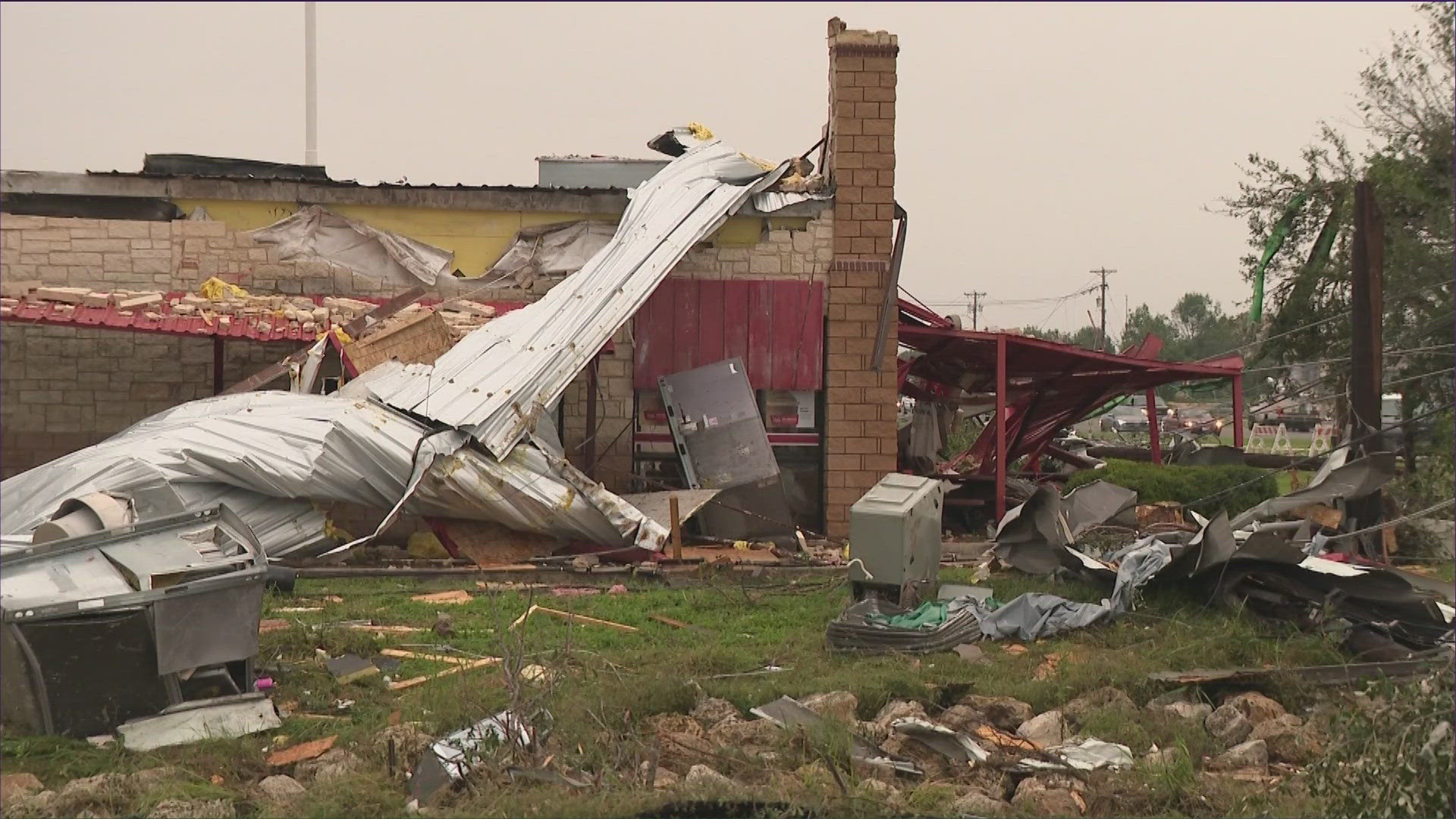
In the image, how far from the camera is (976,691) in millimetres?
8391

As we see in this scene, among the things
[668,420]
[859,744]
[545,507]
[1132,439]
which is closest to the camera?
[859,744]

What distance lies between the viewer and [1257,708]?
7.98 meters

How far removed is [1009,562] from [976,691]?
3978 millimetres

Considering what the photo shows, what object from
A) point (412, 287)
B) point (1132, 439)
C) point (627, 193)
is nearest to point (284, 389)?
point (412, 287)

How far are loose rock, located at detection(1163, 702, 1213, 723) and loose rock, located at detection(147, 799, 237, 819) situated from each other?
5.19 meters

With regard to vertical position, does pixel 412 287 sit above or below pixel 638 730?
above

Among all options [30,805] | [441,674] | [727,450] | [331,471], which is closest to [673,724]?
[441,674]

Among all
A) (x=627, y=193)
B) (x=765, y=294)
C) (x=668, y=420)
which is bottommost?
(x=668, y=420)

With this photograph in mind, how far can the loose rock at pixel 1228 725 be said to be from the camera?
24.9ft

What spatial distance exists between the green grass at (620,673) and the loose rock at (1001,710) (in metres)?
0.19

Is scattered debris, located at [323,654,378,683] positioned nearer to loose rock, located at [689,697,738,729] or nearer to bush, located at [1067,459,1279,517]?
loose rock, located at [689,697,738,729]

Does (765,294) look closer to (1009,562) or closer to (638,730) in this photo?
(1009,562)

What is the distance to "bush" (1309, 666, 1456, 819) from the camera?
5.90 m

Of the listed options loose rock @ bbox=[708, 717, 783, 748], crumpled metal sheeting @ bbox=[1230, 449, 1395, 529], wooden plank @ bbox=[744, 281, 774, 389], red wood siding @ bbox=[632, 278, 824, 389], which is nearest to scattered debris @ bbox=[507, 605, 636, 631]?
loose rock @ bbox=[708, 717, 783, 748]
